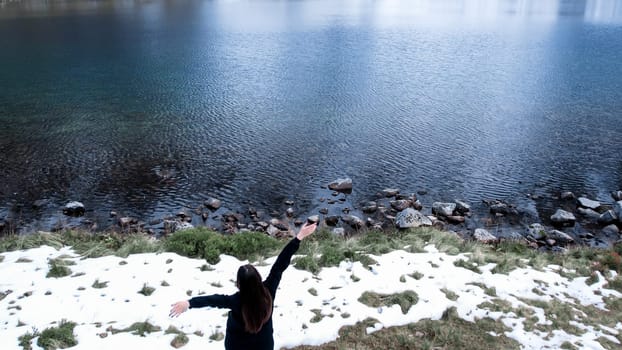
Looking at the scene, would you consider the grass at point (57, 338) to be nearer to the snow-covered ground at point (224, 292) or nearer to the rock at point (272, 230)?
the snow-covered ground at point (224, 292)

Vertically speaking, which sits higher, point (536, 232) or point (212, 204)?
point (536, 232)

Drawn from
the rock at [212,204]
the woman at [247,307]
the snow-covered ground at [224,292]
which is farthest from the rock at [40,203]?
the woman at [247,307]

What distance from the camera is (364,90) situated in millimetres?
41438

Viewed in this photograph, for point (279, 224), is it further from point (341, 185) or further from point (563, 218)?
point (563, 218)

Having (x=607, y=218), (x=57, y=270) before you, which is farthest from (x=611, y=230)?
(x=57, y=270)

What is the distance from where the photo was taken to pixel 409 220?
67.8 feet

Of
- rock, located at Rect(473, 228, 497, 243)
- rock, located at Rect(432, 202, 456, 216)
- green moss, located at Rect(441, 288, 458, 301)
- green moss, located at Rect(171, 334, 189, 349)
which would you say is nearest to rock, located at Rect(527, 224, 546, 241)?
rock, located at Rect(473, 228, 497, 243)

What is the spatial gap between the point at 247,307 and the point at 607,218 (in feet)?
65.0

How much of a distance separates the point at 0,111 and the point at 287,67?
24.2 metres

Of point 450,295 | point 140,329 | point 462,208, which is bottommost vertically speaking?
point 462,208

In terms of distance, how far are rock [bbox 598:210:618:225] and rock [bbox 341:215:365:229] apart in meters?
9.77

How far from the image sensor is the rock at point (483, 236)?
18922 millimetres

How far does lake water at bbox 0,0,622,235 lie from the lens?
79.8ft

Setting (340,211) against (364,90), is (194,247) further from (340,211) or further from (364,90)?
(364,90)
